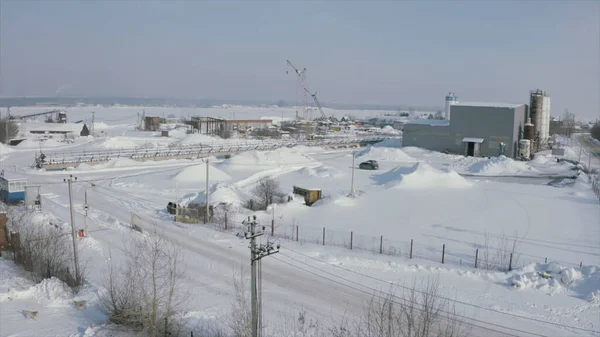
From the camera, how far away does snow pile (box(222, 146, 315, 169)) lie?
35000mm

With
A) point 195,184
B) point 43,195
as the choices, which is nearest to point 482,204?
point 195,184

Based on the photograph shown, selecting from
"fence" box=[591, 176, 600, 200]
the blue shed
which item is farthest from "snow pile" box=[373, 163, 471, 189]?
the blue shed

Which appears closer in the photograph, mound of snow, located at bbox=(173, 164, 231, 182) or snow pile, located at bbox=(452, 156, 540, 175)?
mound of snow, located at bbox=(173, 164, 231, 182)

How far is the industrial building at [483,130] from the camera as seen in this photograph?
41.2 m

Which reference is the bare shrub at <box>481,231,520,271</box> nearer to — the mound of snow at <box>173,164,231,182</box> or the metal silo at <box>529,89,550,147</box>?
the mound of snow at <box>173,164,231,182</box>

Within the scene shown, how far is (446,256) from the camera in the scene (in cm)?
1458

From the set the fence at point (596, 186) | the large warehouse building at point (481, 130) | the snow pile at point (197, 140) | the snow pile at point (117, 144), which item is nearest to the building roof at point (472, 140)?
the large warehouse building at point (481, 130)

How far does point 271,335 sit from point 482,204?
16.0 m

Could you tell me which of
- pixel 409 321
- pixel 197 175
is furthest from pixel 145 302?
pixel 197 175

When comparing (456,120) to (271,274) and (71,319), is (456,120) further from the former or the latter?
(71,319)

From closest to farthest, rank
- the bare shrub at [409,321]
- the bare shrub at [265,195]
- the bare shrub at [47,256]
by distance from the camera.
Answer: the bare shrub at [409,321] < the bare shrub at [47,256] < the bare shrub at [265,195]

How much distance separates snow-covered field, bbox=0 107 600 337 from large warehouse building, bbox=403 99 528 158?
8855 millimetres

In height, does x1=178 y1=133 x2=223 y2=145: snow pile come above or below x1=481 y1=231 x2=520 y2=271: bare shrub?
above

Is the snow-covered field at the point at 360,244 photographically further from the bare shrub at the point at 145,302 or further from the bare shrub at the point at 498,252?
the bare shrub at the point at 145,302
